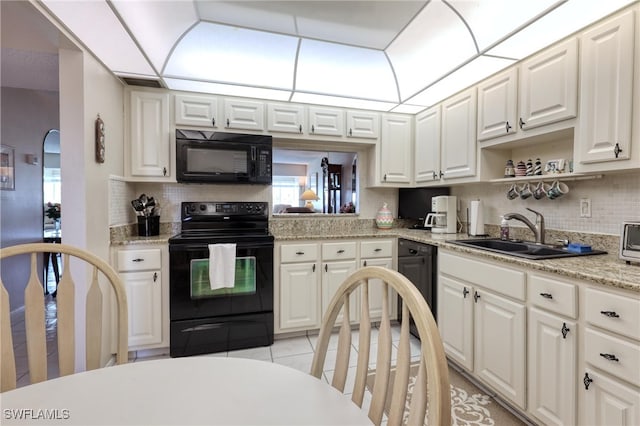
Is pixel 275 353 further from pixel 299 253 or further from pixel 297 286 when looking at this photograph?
pixel 299 253

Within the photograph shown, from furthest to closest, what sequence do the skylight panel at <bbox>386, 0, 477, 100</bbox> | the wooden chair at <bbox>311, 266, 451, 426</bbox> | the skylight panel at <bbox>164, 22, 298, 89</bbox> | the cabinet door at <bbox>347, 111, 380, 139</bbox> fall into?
the cabinet door at <bbox>347, 111, 380, 139</bbox> → the skylight panel at <bbox>164, 22, 298, 89</bbox> → the skylight panel at <bbox>386, 0, 477, 100</bbox> → the wooden chair at <bbox>311, 266, 451, 426</bbox>

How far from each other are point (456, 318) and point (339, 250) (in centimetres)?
106

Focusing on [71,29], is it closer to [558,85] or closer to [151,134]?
[151,134]

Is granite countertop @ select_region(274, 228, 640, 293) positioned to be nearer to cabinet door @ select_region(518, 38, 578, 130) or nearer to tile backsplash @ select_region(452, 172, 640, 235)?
tile backsplash @ select_region(452, 172, 640, 235)

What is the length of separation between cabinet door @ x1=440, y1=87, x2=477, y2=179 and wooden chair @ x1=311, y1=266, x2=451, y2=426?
203 cm

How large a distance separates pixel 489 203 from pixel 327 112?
169cm

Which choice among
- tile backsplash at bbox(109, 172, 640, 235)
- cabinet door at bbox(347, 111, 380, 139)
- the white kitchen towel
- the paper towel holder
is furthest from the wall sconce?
the paper towel holder

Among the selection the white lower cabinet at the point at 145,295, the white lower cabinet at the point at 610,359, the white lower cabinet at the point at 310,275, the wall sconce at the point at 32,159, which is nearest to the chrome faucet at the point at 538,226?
the white lower cabinet at the point at 610,359

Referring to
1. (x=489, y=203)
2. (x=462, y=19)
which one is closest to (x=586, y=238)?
(x=489, y=203)

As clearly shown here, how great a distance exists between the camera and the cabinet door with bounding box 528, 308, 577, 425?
1334 mm

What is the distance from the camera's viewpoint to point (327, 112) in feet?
9.38

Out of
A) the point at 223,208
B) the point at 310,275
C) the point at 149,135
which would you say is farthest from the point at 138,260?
the point at 310,275

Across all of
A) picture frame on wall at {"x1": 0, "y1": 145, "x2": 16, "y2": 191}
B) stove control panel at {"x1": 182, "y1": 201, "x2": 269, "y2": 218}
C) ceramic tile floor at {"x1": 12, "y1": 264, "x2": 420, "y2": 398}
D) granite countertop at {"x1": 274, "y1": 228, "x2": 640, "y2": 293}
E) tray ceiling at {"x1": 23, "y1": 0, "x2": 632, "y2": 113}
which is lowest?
ceramic tile floor at {"x1": 12, "y1": 264, "x2": 420, "y2": 398}

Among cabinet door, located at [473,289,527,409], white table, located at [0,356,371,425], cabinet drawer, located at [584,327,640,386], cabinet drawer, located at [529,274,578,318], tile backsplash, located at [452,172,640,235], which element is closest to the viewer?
white table, located at [0,356,371,425]
